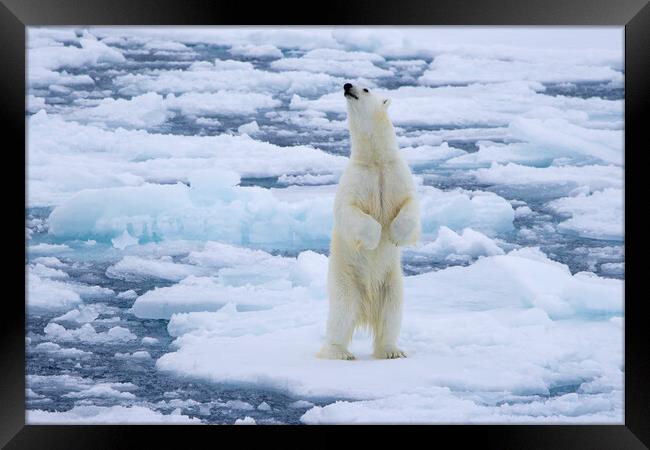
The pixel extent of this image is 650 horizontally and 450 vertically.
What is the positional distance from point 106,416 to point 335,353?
1272 mm

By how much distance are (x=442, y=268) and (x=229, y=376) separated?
1.48m

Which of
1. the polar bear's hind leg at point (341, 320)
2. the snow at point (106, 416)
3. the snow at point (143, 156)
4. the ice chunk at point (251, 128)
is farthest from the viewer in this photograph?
the ice chunk at point (251, 128)

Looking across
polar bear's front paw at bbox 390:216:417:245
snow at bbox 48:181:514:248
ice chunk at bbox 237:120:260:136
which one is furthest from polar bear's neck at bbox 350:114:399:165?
ice chunk at bbox 237:120:260:136

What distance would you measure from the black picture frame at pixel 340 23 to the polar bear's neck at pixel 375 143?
53cm

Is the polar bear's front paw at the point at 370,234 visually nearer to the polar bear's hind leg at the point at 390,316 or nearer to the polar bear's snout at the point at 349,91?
the polar bear's hind leg at the point at 390,316

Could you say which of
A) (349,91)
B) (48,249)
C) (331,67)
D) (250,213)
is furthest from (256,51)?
(48,249)

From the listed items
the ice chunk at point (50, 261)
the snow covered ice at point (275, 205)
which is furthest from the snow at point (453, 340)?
the ice chunk at point (50, 261)

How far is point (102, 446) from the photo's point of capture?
14.2 feet

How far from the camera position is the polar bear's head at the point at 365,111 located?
4453mm

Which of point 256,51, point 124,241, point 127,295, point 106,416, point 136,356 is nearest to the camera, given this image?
point 106,416

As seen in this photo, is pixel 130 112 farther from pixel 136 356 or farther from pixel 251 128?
pixel 136 356

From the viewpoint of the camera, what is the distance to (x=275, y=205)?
530 centimetres

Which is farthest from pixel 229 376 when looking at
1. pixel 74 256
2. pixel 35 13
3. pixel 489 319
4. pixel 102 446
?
pixel 35 13

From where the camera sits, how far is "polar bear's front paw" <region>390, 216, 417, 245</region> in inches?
173
